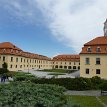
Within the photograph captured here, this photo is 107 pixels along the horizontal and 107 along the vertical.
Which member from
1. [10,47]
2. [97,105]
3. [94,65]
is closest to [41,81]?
[97,105]

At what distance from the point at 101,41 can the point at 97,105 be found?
31987 mm

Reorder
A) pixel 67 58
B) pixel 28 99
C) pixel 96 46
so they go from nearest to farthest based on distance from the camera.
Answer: pixel 28 99
pixel 96 46
pixel 67 58

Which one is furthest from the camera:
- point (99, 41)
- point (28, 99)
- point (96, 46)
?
point (99, 41)

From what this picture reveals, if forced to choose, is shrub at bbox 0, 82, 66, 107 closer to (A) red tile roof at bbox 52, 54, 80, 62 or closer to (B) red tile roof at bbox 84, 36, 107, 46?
(B) red tile roof at bbox 84, 36, 107, 46

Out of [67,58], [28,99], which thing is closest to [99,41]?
[28,99]

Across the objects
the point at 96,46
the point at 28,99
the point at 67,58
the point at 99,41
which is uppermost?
the point at 67,58

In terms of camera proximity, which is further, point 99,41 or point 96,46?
point 99,41

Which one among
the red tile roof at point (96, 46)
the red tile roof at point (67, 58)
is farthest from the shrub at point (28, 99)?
the red tile roof at point (67, 58)

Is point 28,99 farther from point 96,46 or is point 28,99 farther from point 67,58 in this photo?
point 67,58

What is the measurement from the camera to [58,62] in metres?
123

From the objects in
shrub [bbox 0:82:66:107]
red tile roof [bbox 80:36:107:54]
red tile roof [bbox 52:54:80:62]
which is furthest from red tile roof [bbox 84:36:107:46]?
red tile roof [bbox 52:54:80:62]

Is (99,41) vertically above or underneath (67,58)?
underneath

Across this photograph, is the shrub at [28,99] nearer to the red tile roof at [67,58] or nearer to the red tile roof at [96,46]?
the red tile roof at [96,46]

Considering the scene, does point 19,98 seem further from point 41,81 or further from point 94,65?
point 94,65
